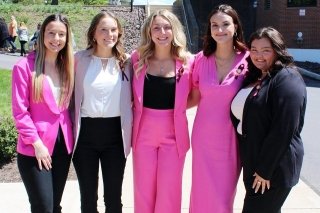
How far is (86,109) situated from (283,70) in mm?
1638

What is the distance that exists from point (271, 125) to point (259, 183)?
0.45 m

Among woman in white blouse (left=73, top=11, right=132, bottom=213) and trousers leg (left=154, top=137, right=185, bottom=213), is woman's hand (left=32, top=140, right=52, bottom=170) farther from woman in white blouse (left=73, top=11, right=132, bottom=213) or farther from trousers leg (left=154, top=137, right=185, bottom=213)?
trousers leg (left=154, top=137, right=185, bottom=213)

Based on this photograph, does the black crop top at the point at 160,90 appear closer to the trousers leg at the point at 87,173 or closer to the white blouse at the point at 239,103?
the white blouse at the point at 239,103

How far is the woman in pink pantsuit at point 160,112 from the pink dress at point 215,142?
0.16 m

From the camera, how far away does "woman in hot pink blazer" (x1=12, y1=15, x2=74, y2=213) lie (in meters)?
3.63

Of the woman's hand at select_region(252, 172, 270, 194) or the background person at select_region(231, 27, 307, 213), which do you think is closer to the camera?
the background person at select_region(231, 27, 307, 213)

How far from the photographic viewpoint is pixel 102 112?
3.96m

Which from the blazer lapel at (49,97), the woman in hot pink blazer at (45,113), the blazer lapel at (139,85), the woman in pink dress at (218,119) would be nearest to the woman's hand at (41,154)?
the woman in hot pink blazer at (45,113)

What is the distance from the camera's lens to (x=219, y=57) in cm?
411

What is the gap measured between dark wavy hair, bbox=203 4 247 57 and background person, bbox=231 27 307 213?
0.45 m

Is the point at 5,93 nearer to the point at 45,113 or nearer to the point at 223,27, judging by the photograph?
the point at 45,113

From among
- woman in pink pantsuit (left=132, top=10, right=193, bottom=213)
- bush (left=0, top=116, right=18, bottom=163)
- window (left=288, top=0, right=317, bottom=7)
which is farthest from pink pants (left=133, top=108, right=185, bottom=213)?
window (left=288, top=0, right=317, bottom=7)

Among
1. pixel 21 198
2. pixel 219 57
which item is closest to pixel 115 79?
pixel 219 57

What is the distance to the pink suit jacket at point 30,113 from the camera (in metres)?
3.62
